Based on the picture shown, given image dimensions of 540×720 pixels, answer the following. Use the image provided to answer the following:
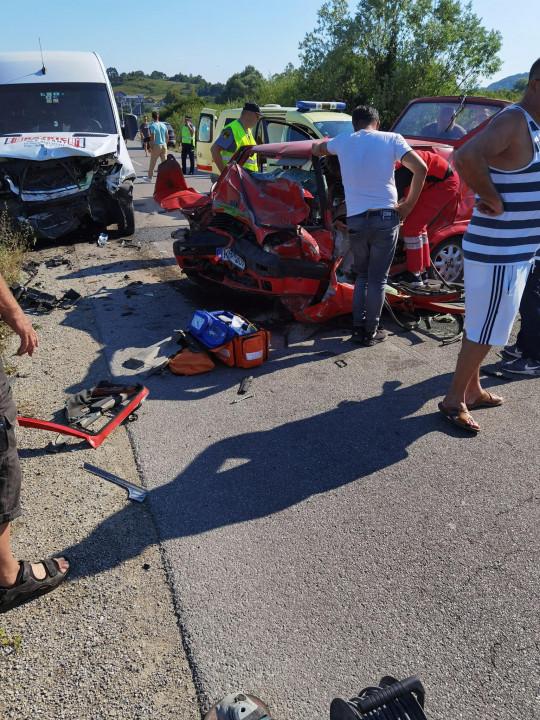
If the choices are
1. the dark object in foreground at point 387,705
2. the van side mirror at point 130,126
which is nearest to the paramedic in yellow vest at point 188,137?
the van side mirror at point 130,126

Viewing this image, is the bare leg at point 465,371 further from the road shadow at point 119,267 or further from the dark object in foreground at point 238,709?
the road shadow at point 119,267

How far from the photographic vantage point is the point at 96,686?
6.63 feet

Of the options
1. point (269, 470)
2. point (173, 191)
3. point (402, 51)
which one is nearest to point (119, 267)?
point (173, 191)

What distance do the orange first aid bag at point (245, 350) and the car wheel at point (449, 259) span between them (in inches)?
97.3

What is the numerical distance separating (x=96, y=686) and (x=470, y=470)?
231cm

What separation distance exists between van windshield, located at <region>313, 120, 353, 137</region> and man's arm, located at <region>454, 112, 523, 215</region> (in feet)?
22.2

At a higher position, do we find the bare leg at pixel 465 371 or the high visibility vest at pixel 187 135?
the high visibility vest at pixel 187 135

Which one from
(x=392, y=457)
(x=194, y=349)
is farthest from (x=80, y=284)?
(x=392, y=457)

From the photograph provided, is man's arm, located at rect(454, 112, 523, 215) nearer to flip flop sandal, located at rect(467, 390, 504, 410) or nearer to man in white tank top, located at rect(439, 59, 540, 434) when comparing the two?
man in white tank top, located at rect(439, 59, 540, 434)

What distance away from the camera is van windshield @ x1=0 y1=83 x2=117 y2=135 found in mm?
8844

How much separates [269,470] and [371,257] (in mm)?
2329

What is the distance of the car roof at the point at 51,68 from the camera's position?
9086mm

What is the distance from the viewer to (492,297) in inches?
133

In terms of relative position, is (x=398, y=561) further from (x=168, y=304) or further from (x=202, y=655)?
(x=168, y=304)
